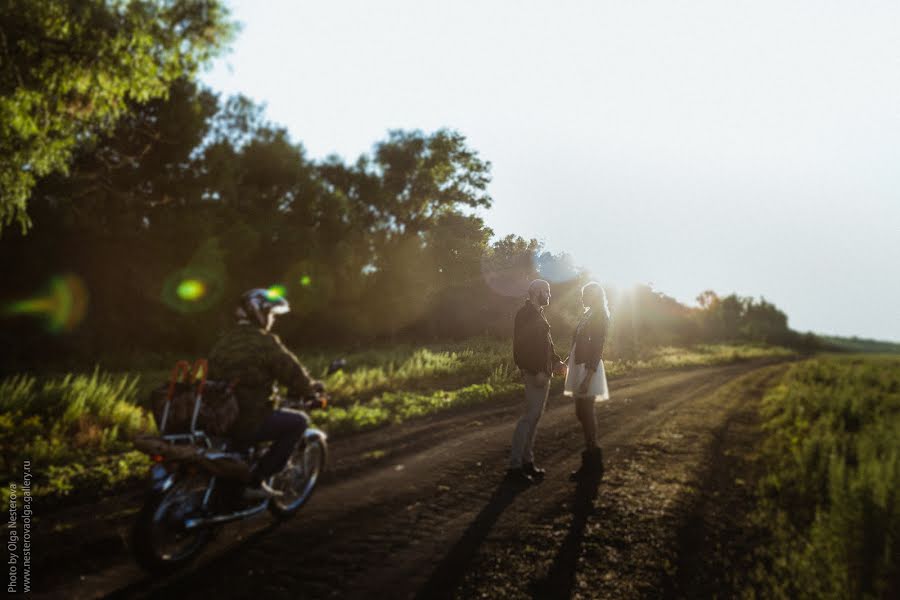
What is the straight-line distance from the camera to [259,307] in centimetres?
507

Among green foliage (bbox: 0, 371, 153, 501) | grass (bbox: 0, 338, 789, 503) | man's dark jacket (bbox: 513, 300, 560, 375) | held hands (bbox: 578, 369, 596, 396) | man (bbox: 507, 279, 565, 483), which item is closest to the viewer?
man (bbox: 507, 279, 565, 483)

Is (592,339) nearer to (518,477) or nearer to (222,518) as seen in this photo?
(518,477)

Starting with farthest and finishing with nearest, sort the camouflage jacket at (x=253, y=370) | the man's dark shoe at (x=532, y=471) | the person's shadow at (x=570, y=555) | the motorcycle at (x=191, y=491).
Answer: the man's dark shoe at (x=532, y=471), the camouflage jacket at (x=253, y=370), the motorcycle at (x=191, y=491), the person's shadow at (x=570, y=555)

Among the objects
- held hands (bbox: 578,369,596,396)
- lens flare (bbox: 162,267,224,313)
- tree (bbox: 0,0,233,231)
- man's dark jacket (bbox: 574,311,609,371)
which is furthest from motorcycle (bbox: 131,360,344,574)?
lens flare (bbox: 162,267,224,313)

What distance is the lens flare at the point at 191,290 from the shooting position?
22.8 m

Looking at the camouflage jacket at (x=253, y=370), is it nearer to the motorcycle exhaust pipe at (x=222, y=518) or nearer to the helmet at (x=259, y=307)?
the helmet at (x=259, y=307)

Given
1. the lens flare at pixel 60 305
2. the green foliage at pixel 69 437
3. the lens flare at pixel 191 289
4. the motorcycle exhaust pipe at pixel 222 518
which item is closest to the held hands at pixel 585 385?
the motorcycle exhaust pipe at pixel 222 518

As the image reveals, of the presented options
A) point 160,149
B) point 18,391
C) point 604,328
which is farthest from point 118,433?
point 160,149

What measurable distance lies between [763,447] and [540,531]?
7325mm

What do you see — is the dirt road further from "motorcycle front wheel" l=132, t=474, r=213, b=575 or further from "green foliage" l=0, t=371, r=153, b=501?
"green foliage" l=0, t=371, r=153, b=501

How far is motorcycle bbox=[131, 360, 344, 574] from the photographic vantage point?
14.0ft

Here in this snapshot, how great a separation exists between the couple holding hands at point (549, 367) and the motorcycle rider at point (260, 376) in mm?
2387

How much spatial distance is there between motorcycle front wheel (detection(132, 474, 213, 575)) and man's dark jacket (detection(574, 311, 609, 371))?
12.4 ft

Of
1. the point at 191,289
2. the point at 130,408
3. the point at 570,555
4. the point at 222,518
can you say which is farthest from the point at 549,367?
the point at 191,289
